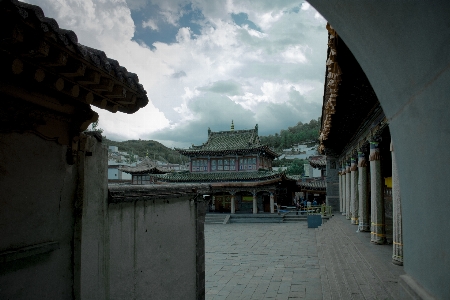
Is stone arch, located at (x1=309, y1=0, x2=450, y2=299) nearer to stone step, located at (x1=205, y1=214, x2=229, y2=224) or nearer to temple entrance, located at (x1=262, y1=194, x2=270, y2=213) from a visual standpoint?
stone step, located at (x1=205, y1=214, x2=229, y2=224)

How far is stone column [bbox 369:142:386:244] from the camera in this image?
939 centimetres

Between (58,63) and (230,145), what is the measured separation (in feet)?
100.0

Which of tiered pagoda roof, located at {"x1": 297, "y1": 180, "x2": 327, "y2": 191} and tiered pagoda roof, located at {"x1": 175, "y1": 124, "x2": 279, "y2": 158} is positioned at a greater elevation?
tiered pagoda roof, located at {"x1": 175, "y1": 124, "x2": 279, "y2": 158}

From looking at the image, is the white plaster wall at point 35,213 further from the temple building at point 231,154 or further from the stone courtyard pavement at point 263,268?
the temple building at point 231,154

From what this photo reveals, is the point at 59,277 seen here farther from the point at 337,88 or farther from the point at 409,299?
the point at 337,88

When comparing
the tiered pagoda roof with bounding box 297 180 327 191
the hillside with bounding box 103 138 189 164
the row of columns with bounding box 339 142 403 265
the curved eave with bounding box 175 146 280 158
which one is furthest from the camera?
the hillside with bounding box 103 138 189 164

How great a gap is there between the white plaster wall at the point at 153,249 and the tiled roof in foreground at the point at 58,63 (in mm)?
1515

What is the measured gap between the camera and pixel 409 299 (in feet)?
7.49

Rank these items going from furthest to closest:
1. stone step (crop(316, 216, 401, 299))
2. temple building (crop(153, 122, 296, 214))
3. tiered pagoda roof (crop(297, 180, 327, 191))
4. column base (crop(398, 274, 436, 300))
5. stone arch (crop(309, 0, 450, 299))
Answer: tiered pagoda roof (crop(297, 180, 327, 191)), temple building (crop(153, 122, 296, 214)), stone step (crop(316, 216, 401, 299)), column base (crop(398, 274, 436, 300)), stone arch (crop(309, 0, 450, 299))

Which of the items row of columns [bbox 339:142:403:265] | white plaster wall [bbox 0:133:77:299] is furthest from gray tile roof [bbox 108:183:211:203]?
row of columns [bbox 339:142:403:265]

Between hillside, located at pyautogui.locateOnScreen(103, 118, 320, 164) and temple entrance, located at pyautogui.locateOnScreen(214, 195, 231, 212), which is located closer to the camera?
temple entrance, located at pyautogui.locateOnScreen(214, 195, 231, 212)

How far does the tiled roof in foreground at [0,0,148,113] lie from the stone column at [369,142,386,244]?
319 inches

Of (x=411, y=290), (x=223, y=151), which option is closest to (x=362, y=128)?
(x=411, y=290)

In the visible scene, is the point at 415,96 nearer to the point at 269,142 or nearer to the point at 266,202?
the point at 266,202
